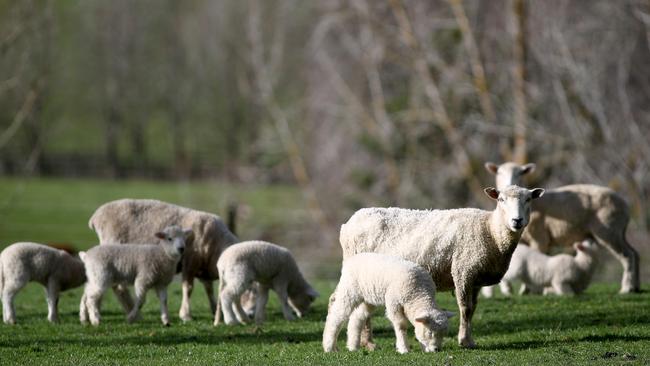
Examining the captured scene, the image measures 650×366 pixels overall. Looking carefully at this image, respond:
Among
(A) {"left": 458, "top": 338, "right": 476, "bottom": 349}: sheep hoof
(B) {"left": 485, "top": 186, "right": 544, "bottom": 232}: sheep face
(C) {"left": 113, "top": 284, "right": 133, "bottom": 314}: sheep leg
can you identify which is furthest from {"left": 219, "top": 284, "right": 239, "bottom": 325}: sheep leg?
(B) {"left": 485, "top": 186, "right": 544, "bottom": 232}: sheep face

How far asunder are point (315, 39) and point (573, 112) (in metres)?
10.1

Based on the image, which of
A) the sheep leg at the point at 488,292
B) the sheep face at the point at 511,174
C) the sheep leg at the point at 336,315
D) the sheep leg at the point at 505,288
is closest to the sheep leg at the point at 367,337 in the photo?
the sheep leg at the point at 336,315

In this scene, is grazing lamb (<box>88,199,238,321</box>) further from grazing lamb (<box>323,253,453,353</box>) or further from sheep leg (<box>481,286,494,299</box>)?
sheep leg (<box>481,286,494,299</box>)

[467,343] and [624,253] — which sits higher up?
[624,253]

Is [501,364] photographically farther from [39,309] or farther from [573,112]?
[573,112]

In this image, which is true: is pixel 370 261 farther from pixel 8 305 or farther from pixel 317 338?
pixel 8 305

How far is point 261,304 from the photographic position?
12742mm

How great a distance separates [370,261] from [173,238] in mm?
3741

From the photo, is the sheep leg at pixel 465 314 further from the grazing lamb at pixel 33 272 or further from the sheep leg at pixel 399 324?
the grazing lamb at pixel 33 272

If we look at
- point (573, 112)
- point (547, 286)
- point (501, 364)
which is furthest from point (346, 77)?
point (501, 364)

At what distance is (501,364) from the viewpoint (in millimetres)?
8836

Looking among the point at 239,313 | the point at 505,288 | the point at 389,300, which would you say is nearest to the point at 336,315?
the point at 389,300

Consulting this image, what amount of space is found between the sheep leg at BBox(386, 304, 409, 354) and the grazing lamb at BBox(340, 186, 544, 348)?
2.55ft

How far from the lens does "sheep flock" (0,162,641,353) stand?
9869 mm
